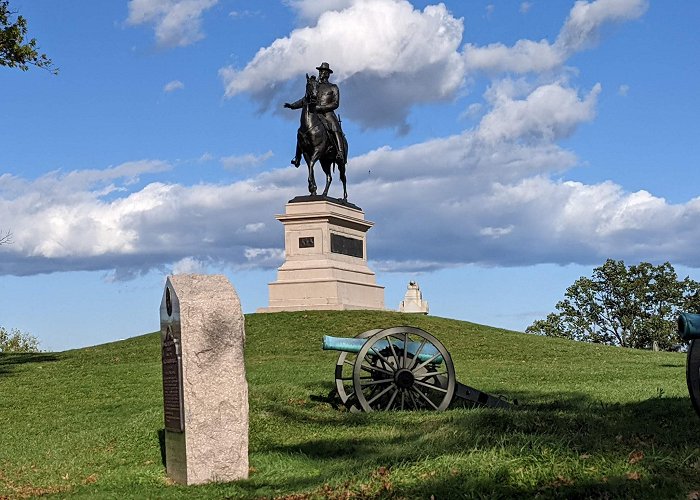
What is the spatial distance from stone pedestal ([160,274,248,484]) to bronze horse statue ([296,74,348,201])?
25.1m

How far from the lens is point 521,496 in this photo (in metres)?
8.31

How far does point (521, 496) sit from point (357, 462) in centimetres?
233

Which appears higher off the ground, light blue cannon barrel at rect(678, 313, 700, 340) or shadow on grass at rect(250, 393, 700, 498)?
light blue cannon barrel at rect(678, 313, 700, 340)

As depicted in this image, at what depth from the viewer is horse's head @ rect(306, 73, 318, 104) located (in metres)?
35.4

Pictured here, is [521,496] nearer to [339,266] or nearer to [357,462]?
[357,462]

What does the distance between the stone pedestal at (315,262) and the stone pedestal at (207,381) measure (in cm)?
2344

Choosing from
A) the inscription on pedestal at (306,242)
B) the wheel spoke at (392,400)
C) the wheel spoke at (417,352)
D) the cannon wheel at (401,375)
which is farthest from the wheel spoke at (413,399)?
the inscription on pedestal at (306,242)

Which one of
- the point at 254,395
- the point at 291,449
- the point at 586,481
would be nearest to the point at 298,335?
the point at 254,395

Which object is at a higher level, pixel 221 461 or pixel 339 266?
pixel 339 266

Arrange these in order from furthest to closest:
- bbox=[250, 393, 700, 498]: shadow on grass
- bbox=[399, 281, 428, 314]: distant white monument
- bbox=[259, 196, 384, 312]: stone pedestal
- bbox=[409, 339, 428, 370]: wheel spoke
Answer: bbox=[399, 281, 428, 314]: distant white monument, bbox=[259, 196, 384, 312]: stone pedestal, bbox=[409, 339, 428, 370]: wheel spoke, bbox=[250, 393, 700, 498]: shadow on grass

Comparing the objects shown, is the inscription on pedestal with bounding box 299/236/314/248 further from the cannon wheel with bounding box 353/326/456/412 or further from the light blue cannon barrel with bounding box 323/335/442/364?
the cannon wheel with bounding box 353/326/456/412

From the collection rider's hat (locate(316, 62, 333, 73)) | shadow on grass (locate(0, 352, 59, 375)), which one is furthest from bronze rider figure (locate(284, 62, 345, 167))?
shadow on grass (locate(0, 352, 59, 375))

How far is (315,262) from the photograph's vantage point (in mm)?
34500

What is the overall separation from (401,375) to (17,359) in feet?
52.4
